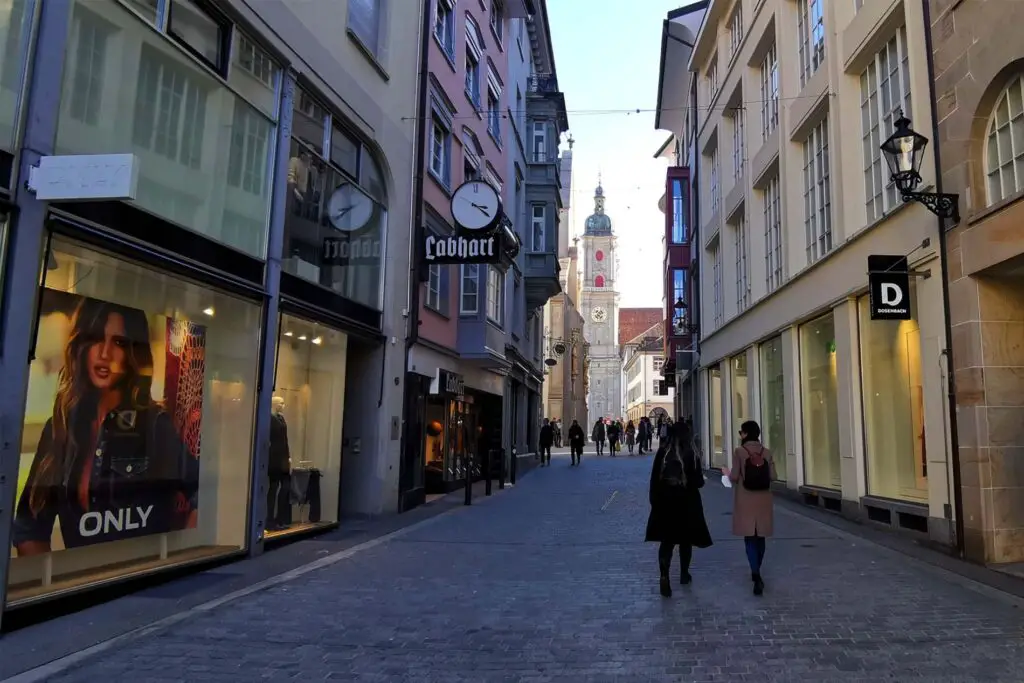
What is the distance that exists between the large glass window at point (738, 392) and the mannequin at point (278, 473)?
43.3 ft

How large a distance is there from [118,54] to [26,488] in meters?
4.02

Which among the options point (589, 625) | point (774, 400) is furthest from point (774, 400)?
point (589, 625)

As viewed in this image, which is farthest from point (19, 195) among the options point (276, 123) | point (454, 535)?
point (454, 535)

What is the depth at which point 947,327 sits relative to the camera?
30.4 feet

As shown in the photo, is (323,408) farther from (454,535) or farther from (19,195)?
(19,195)

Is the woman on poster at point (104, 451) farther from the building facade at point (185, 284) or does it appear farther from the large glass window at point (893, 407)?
the large glass window at point (893, 407)

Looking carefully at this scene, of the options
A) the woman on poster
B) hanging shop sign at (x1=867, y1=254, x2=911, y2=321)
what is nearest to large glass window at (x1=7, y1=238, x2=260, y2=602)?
the woman on poster

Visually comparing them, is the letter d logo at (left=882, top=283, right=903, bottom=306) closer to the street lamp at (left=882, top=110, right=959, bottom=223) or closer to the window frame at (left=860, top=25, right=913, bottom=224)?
the window frame at (left=860, top=25, right=913, bottom=224)

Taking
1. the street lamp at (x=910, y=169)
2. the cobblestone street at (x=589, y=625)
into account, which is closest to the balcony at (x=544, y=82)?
the street lamp at (x=910, y=169)

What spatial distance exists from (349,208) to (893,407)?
30.2 ft

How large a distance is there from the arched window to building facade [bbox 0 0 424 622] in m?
8.64

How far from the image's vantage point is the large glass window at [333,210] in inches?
414

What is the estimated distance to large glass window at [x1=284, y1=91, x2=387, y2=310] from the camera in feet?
34.5

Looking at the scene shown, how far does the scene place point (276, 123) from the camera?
9930 millimetres
